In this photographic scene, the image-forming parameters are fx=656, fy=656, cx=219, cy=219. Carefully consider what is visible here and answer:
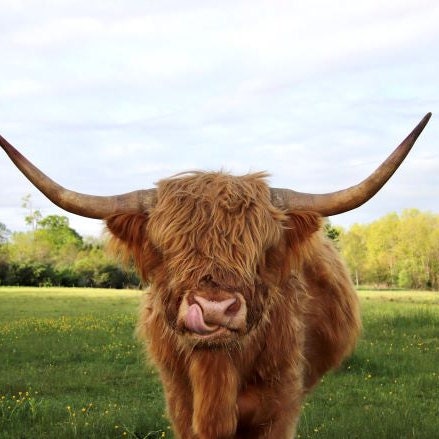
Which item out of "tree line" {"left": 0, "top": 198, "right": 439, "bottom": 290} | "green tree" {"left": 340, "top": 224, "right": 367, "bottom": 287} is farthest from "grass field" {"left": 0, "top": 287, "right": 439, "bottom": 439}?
"green tree" {"left": 340, "top": 224, "right": 367, "bottom": 287}

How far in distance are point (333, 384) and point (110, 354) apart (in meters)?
5.06

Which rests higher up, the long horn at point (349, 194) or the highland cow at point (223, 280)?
the long horn at point (349, 194)

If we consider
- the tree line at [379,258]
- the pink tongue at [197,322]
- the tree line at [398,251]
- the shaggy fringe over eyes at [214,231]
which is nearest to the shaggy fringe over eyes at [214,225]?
the shaggy fringe over eyes at [214,231]

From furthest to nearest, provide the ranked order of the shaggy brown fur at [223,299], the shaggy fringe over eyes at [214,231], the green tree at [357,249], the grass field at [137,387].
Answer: the green tree at [357,249]
the grass field at [137,387]
the shaggy fringe over eyes at [214,231]
the shaggy brown fur at [223,299]

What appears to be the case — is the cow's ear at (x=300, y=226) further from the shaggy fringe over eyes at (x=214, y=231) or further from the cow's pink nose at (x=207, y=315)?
the cow's pink nose at (x=207, y=315)

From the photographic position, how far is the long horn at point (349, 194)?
438cm

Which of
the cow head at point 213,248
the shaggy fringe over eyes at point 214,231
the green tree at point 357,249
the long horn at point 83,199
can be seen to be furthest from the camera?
the green tree at point 357,249

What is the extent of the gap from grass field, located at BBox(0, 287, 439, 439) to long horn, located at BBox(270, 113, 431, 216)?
338cm

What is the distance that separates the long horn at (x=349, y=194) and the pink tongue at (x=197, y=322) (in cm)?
126

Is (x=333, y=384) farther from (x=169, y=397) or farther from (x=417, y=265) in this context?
(x=417, y=265)

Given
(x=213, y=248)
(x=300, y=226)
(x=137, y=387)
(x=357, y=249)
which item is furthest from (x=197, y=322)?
(x=357, y=249)

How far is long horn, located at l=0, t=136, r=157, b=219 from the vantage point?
15.3ft

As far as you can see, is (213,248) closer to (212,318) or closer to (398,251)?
(212,318)

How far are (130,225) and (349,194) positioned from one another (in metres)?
1.56
